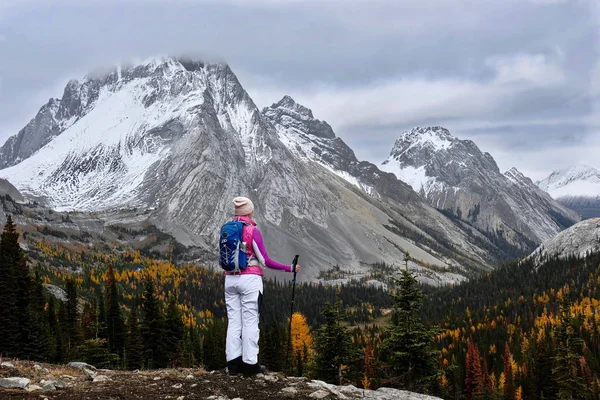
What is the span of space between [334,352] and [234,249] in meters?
24.2

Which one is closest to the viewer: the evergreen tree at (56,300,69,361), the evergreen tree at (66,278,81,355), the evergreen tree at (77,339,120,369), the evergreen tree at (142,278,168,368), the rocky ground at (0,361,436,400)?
the rocky ground at (0,361,436,400)

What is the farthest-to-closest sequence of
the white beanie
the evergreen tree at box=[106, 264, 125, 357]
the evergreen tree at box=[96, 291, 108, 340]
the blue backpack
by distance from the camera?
the evergreen tree at box=[106, 264, 125, 357] < the evergreen tree at box=[96, 291, 108, 340] < the white beanie < the blue backpack

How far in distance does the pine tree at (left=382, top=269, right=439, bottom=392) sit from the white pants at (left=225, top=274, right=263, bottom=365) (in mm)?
14650

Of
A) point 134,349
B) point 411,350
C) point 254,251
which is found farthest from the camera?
point 134,349

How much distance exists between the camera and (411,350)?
27781 millimetres

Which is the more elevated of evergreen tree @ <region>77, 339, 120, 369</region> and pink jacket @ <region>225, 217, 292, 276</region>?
pink jacket @ <region>225, 217, 292, 276</region>

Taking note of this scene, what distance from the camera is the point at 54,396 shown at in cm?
1199

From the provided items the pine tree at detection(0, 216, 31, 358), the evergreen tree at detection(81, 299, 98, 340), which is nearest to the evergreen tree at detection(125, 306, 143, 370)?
the evergreen tree at detection(81, 299, 98, 340)

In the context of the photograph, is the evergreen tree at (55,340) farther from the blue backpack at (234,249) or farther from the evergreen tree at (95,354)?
the blue backpack at (234,249)

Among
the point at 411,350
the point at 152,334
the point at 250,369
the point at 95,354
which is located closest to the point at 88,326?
the point at 152,334

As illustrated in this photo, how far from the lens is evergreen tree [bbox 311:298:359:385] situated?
1415 inches

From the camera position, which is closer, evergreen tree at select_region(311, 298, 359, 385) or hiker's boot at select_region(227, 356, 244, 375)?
hiker's boot at select_region(227, 356, 244, 375)

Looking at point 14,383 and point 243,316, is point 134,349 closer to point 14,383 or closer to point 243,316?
point 14,383

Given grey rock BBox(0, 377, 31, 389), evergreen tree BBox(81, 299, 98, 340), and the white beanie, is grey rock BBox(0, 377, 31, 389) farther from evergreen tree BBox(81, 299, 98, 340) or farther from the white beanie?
evergreen tree BBox(81, 299, 98, 340)
